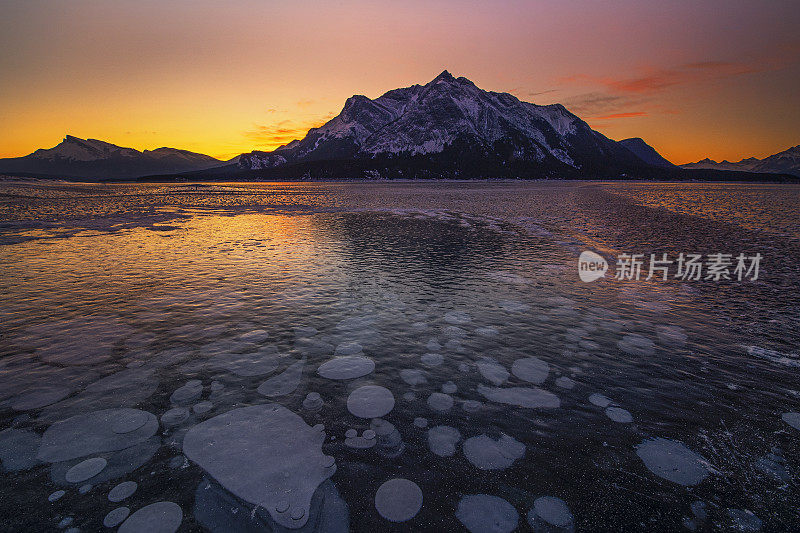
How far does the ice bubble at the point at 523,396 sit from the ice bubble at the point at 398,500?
235cm

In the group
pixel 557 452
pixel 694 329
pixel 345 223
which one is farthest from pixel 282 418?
pixel 345 223

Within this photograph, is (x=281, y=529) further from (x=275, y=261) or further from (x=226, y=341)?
(x=275, y=261)

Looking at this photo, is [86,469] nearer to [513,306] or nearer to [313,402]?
[313,402]

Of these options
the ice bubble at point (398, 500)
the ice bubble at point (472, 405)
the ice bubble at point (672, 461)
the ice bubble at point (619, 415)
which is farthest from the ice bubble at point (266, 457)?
the ice bubble at point (619, 415)

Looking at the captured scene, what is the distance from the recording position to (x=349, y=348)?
794cm

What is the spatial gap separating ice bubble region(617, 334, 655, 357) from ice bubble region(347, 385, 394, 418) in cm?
553

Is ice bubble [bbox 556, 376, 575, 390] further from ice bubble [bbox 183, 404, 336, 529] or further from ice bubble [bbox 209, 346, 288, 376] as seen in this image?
ice bubble [bbox 209, 346, 288, 376]

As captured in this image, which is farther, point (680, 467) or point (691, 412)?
point (691, 412)

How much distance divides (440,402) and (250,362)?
4042 millimetres

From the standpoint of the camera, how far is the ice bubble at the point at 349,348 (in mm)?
7758

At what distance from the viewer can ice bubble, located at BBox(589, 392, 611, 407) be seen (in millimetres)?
6004

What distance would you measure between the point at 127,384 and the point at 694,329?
41.7 ft

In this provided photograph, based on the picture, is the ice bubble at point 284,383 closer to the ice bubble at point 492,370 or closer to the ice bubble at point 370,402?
Result: the ice bubble at point 370,402

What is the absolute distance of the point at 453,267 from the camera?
15023 millimetres
